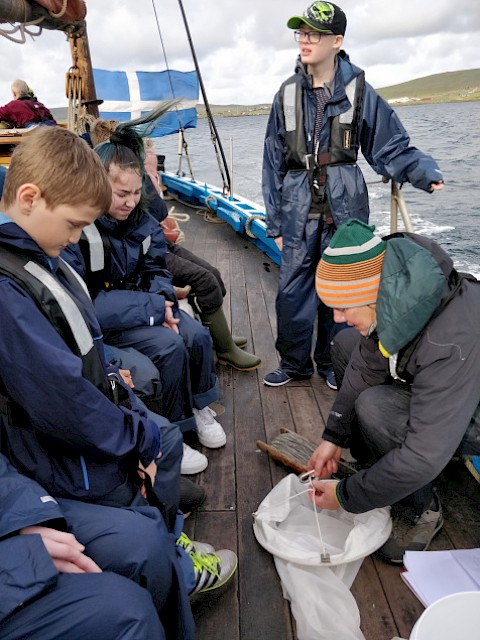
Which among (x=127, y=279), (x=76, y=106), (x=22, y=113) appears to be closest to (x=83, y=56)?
(x=76, y=106)

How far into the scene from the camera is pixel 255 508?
1.97 meters

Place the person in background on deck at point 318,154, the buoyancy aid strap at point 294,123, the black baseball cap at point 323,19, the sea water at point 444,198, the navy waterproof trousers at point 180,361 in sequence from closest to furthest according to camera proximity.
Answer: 1. the navy waterproof trousers at point 180,361
2. the black baseball cap at point 323,19
3. the person in background on deck at point 318,154
4. the buoyancy aid strap at point 294,123
5. the sea water at point 444,198

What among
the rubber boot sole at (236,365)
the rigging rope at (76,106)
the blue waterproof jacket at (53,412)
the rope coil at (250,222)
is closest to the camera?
the blue waterproof jacket at (53,412)

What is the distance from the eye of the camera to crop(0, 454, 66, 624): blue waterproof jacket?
970 mm

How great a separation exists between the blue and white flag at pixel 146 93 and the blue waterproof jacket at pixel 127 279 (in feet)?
17.3

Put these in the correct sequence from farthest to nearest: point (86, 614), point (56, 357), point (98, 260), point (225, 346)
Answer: point (225, 346)
point (98, 260)
point (56, 357)
point (86, 614)

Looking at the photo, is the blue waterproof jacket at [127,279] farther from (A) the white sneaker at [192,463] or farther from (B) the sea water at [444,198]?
(B) the sea water at [444,198]

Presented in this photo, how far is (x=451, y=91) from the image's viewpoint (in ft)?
297

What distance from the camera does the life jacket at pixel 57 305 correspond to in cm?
119

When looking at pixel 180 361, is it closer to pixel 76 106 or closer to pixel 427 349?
pixel 427 349

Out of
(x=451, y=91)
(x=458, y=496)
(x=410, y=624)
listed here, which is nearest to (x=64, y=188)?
(x=410, y=624)

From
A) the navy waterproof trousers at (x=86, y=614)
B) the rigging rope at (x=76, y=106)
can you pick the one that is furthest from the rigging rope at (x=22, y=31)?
the navy waterproof trousers at (x=86, y=614)

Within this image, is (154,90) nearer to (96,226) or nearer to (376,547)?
(96,226)

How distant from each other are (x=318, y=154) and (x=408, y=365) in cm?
141
